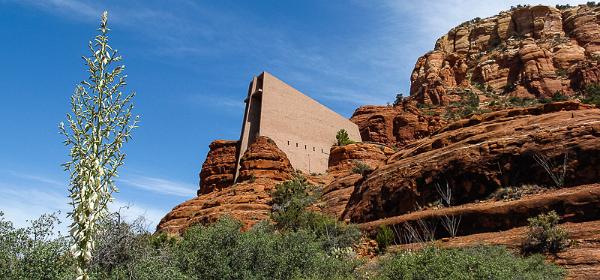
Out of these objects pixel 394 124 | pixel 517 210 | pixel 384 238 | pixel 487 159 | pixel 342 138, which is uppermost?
pixel 394 124

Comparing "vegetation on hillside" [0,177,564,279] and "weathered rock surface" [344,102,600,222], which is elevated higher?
"weathered rock surface" [344,102,600,222]

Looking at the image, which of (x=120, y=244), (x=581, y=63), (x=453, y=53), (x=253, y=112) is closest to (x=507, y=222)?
(x=120, y=244)

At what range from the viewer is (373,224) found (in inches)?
1227

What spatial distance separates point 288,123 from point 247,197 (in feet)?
47.0

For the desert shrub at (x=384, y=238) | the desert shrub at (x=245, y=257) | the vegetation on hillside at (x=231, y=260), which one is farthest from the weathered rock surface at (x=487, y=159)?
the desert shrub at (x=245, y=257)

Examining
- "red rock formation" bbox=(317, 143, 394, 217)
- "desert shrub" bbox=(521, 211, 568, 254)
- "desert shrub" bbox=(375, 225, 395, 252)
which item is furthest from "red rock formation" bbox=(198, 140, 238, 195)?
"desert shrub" bbox=(521, 211, 568, 254)

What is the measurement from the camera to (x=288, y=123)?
5584cm

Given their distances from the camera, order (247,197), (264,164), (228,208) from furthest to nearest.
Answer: (264,164) < (247,197) < (228,208)

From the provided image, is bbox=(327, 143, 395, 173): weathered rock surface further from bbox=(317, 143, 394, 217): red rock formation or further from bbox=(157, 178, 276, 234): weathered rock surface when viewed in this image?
bbox=(157, 178, 276, 234): weathered rock surface

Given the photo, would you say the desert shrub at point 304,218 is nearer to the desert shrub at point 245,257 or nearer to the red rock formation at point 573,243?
the desert shrub at point 245,257

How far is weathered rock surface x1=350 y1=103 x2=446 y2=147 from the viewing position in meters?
68.3

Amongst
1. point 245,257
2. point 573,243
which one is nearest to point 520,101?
point 573,243

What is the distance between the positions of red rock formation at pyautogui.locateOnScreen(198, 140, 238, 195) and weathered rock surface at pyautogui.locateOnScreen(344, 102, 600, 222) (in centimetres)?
2157

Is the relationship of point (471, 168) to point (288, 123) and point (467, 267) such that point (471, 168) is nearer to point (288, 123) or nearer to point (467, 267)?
point (467, 267)
